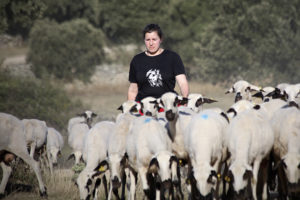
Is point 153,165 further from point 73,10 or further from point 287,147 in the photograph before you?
point 73,10

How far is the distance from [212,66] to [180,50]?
6.84 m

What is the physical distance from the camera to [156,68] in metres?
10.2

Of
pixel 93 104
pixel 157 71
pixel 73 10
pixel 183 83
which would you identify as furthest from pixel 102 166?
pixel 73 10

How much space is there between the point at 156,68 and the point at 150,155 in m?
1.78

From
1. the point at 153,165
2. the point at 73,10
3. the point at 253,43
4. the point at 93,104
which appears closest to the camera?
the point at 153,165

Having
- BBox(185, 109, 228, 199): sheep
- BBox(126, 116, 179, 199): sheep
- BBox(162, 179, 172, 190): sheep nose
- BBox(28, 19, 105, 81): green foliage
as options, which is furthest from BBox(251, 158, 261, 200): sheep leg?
BBox(28, 19, 105, 81): green foliage

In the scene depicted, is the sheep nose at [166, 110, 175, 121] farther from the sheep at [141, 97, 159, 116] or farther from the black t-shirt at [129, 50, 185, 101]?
the black t-shirt at [129, 50, 185, 101]

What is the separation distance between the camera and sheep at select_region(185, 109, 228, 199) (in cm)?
887

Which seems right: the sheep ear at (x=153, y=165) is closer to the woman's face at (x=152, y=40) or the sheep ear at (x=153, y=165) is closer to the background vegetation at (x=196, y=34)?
the woman's face at (x=152, y=40)

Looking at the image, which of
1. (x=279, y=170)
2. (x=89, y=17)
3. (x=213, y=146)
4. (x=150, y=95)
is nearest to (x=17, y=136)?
(x=150, y=95)

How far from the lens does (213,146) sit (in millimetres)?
9438

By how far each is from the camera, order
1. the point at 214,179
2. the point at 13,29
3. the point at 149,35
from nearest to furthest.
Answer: the point at 214,179 → the point at 149,35 → the point at 13,29

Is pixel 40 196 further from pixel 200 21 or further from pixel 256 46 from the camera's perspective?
pixel 200 21

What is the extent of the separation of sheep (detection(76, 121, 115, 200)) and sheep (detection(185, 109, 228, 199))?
2.17 m
